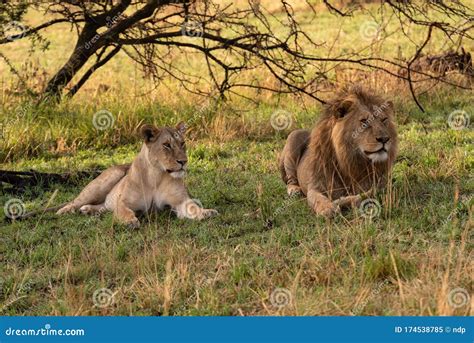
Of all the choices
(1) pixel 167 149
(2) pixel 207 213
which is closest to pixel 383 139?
(2) pixel 207 213

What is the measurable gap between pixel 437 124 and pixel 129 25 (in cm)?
Answer: 396

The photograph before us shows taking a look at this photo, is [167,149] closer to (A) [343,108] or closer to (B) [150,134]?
(B) [150,134]

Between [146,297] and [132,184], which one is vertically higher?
[132,184]

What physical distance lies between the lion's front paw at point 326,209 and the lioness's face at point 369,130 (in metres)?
0.50

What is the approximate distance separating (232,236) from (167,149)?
102 cm

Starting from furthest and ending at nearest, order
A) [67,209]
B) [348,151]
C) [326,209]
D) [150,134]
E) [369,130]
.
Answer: [67,209] → [150,134] → [348,151] → [369,130] → [326,209]

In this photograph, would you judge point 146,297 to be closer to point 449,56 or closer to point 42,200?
point 42,200

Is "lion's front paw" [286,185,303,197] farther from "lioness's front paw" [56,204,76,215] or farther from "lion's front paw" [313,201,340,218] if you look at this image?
"lioness's front paw" [56,204,76,215]

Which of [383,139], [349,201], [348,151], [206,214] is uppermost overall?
[383,139]

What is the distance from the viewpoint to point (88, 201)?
25.0 feet

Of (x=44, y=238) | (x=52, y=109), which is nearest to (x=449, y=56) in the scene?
(x=52, y=109)

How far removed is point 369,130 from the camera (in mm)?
6668

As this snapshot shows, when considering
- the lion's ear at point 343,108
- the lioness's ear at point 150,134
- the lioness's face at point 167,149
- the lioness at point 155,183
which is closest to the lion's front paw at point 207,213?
the lioness at point 155,183

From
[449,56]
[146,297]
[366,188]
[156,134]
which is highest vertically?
[449,56]
